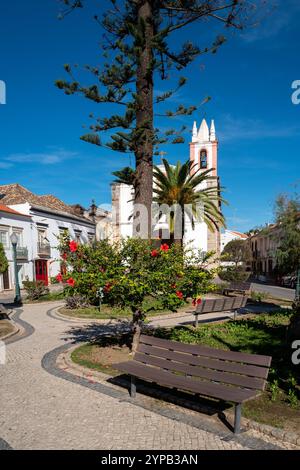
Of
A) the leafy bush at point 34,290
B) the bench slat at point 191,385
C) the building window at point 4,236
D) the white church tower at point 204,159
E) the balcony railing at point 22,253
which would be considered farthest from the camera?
the white church tower at point 204,159

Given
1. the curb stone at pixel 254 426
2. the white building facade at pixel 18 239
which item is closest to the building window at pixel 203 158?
the white building facade at pixel 18 239

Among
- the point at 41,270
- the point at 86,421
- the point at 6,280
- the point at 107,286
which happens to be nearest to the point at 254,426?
the point at 86,421

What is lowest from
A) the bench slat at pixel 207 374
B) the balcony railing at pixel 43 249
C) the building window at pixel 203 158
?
the bench slat at pixel 207 374

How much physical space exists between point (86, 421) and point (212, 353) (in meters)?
1.80

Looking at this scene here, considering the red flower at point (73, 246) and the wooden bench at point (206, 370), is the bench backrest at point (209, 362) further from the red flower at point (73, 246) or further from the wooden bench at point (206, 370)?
the red flower at point (73, 246)

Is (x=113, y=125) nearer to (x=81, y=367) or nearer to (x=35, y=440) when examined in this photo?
(x=81, y=367)

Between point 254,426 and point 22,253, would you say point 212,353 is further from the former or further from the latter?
point 22,253

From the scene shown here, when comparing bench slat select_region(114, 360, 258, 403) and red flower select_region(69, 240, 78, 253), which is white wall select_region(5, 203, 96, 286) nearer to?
red flower select_region(69, 240, 78, 253)

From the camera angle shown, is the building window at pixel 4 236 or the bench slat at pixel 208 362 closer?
the bench slat at pixel 208 362

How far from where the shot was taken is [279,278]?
3719 centimetres

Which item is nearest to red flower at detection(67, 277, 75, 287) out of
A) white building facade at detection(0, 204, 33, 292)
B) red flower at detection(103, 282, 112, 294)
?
red flower at detection(103, 282, 112, 294)

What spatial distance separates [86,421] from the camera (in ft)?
14.1

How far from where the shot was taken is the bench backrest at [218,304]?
10.2 meters

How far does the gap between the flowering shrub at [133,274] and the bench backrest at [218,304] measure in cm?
360
